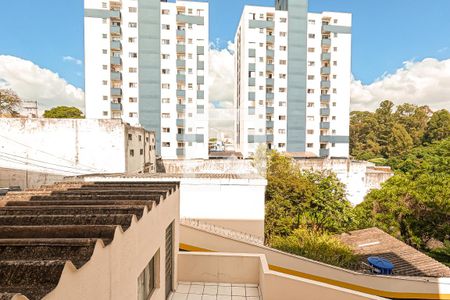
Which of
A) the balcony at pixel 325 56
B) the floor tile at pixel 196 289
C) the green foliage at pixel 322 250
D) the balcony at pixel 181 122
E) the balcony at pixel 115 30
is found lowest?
the green foliage at pixel 322 250

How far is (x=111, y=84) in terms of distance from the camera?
1351 inches

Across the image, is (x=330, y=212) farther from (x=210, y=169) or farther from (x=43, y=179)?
(x=43, y=179)

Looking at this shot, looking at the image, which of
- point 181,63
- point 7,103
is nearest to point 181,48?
point 181,63

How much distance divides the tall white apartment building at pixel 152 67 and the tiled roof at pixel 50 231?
97.5 feet

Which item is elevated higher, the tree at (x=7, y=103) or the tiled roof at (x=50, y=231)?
the tree at (x=7, y=103)

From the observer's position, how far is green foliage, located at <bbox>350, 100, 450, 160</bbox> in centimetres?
4750

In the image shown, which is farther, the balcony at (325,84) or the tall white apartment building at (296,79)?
the balcony at (325,84)

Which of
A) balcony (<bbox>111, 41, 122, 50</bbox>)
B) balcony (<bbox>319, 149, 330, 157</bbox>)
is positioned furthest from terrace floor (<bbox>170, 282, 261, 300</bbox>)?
balcony (<bbox>319, 149, 330, 157</bbox>)

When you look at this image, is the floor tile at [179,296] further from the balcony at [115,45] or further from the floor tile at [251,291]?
the balcony at [115,45]

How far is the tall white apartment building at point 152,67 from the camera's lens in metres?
33.6

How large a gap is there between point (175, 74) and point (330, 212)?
28.2m

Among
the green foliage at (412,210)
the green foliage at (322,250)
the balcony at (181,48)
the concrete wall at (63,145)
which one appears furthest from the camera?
the balcony at (181,48)

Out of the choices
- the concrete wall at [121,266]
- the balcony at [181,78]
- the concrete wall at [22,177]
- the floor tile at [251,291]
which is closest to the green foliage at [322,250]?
the floor tile at [251,291]

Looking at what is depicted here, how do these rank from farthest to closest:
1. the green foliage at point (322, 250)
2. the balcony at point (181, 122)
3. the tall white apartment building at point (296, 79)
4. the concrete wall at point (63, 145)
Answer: the tall white apartment building at point (296, 79)
the balcony at point (181, 122)
the concrete wall at point (63, 145)
the green foliage at point (322, 250)
